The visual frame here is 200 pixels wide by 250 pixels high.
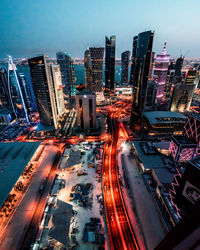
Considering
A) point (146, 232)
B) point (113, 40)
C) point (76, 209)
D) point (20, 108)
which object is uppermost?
point (113, 40)

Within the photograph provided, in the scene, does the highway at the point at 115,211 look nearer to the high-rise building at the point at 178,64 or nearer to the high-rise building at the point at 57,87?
the high-rise building at the point at 57,87

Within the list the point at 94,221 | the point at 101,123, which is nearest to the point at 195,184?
the point at 94,221

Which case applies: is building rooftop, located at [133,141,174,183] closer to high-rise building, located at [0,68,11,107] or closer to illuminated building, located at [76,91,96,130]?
illuminated building, located at [76,91,96,130]

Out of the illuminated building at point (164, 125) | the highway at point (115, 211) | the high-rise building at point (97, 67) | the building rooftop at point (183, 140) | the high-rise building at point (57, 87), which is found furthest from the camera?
the high-rise building at point (97, 67)

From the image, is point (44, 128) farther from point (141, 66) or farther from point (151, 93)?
point (151, 93)

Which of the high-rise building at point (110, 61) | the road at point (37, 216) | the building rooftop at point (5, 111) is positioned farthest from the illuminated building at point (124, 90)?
the road at point (37, 216)

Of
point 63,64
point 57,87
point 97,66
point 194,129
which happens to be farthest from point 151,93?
point 63,64

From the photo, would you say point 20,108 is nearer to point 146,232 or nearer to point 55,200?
point 55,200
